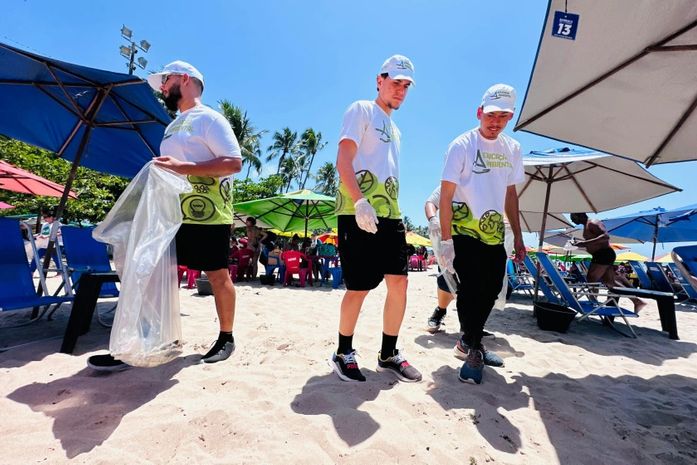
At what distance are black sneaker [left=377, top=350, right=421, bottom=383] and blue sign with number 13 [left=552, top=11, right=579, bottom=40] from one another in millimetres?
2436

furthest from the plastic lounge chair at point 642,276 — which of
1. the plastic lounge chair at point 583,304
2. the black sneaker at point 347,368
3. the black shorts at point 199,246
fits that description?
the black shorts at point 199,246

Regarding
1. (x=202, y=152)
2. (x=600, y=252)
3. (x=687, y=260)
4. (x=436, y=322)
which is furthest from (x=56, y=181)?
(x=687, y=260)

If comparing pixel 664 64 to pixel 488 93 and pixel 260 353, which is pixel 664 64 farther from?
pixel 260 353

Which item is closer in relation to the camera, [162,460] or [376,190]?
[162,460]

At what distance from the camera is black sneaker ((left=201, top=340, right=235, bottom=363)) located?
6.83 ft

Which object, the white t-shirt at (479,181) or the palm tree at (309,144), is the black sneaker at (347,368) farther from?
the palm tree at (309,144)

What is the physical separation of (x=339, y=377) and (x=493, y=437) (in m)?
0.85

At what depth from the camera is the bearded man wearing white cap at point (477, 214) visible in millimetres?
2053

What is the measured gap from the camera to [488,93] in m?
2.14

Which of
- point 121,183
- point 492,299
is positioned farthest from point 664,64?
point 121,183

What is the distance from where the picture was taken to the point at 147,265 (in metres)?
1.62

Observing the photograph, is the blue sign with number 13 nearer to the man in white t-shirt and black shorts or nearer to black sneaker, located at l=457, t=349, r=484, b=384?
the man in white t-shirt and black shorts

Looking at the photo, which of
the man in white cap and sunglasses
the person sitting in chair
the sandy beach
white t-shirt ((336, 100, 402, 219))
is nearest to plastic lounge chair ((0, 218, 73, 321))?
the sandy beach

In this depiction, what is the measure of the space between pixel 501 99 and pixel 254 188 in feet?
74.4
